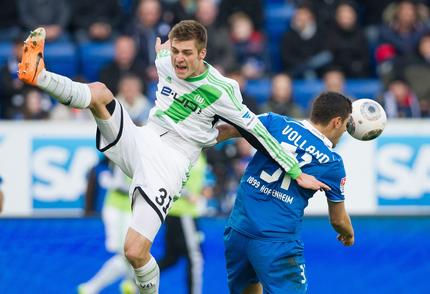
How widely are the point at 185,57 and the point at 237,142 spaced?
16.7 feet

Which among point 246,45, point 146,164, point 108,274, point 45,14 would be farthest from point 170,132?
point 45,14

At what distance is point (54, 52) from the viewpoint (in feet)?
47.0

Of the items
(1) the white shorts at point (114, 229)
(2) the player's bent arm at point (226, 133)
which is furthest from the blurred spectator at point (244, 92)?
(2) the player's bent arm at point (226, 133)

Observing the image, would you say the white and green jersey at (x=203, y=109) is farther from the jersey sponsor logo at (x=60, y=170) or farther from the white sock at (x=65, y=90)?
the jersey sponsor logo at (x=60, y=170)

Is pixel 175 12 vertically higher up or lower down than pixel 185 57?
lower down

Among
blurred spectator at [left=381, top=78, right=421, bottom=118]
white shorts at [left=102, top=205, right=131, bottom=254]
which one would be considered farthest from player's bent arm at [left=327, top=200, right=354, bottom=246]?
blurred spectator at [left=381, top=78, right=421, bottom=118]

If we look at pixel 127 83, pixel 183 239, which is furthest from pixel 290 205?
pixel 127 83

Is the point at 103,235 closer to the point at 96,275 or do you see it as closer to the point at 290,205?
the point at 96,275

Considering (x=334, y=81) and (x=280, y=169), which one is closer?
(x=280, y=169)

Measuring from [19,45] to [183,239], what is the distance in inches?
162

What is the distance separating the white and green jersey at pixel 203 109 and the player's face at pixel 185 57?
0.26 feet

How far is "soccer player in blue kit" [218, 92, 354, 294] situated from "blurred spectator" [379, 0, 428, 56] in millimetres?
7446

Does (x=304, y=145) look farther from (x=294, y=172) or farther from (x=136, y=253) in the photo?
(x=136, y=253)

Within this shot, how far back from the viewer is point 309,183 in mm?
7410
